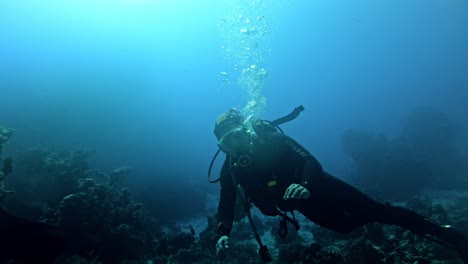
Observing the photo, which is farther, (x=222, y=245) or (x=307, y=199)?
(x=307, y=199)

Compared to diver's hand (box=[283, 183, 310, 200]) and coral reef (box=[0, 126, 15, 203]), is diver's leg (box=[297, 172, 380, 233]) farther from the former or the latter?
coral reef (box=[0, 126, 15, 203])

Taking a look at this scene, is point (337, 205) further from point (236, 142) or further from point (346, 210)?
point (236, 142)

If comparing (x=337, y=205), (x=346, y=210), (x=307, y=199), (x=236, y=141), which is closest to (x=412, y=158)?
(x=346, y=210)

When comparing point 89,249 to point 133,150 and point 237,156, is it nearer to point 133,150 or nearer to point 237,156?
point 237,156

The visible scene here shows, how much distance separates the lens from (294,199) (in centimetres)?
475

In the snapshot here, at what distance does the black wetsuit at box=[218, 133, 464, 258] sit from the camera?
4.80 m

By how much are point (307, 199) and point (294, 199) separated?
0.94ft

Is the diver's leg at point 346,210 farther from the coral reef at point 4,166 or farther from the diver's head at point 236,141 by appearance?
the coral reef at point 4,166

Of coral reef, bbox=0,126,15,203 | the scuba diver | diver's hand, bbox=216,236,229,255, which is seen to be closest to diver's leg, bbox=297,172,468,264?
the scuba diver

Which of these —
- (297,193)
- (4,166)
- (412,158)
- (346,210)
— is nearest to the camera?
(297,193)

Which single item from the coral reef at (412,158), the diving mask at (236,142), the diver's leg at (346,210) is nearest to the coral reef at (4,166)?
the diving mask at (236,142)

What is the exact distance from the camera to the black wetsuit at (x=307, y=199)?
4.80 m

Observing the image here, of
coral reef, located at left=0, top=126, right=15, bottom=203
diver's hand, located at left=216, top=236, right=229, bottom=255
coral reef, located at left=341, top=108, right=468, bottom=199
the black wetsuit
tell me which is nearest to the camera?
diver's hand, located at left=216, top=236, right=229, bottom=255

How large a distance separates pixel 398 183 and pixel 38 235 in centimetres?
1965
